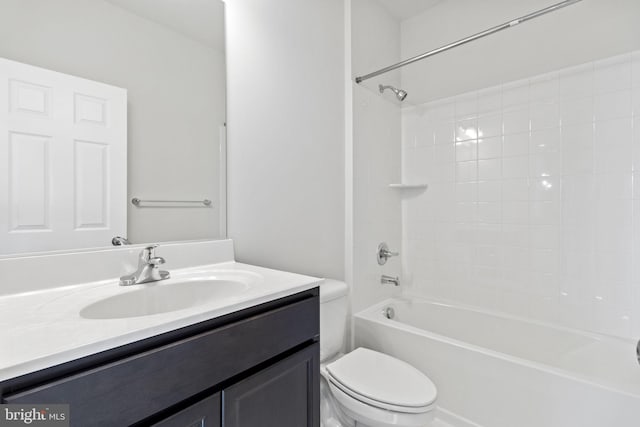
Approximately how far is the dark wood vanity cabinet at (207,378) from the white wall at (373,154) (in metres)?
0.81

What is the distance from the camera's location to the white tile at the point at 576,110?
1611mm

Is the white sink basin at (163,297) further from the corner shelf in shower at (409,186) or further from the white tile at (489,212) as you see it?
the white tile at (489,212)

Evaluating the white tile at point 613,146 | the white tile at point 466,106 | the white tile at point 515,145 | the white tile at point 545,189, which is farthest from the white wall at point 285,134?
the white tile at point 613,146

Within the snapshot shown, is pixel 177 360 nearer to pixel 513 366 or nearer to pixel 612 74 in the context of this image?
pixel 513 366

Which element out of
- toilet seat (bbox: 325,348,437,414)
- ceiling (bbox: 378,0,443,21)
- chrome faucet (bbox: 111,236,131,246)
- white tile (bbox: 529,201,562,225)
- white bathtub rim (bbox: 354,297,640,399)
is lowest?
toilet seat (bbox: 325,348,437,414)

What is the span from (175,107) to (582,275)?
221cm

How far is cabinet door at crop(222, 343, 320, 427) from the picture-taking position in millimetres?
778

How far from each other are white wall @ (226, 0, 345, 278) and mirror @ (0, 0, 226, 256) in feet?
0.31

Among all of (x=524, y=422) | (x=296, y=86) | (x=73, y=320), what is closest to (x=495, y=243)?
(x=524, y=422)

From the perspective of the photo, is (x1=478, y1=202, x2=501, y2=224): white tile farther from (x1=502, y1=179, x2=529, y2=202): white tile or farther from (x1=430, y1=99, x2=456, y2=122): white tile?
(x1=430, y1=99, x2=456, y2=122): white tile

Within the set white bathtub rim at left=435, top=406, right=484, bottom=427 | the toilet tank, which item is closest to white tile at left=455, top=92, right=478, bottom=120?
the toilet tank

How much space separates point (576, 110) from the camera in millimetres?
1645

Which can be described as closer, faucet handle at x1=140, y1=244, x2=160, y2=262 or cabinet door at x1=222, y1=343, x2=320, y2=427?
cabinet door at x1=222, y1=343, x2=320, y2=427

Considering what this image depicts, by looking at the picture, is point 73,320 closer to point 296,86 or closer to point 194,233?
point 194,233
